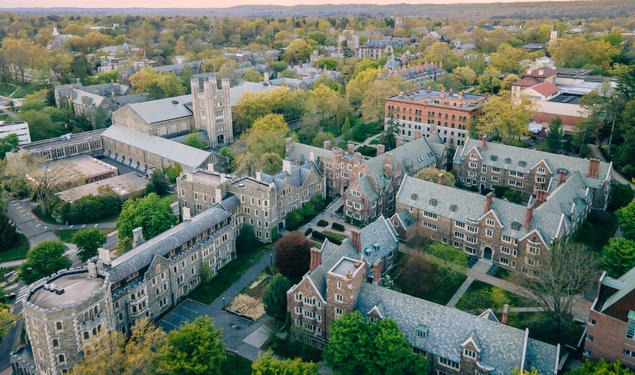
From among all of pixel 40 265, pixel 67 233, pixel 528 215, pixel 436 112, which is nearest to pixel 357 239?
pixel 528 215

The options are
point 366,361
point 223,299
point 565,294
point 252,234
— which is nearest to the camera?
point 366,361

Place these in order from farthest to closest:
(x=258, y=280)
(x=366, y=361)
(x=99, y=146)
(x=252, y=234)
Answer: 1. (x=99, y=146)
2. (x=252, y=234)
3. (x=258, y=280)
4. (x=366, y=361)

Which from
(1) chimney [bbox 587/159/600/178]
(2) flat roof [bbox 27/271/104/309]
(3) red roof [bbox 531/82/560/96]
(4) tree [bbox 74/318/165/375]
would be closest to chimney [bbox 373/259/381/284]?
(4) tree [bbox 74/318/165/375]

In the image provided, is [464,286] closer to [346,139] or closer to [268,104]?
[346,139]

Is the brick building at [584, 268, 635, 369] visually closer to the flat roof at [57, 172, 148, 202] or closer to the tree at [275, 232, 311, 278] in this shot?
the tree at [275, 232, 311, 278]

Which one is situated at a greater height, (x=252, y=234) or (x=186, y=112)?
(x=186, y=112)

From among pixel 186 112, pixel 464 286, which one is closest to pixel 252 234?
pixel 464 286

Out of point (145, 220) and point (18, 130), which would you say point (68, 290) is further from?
point (18, 130)
